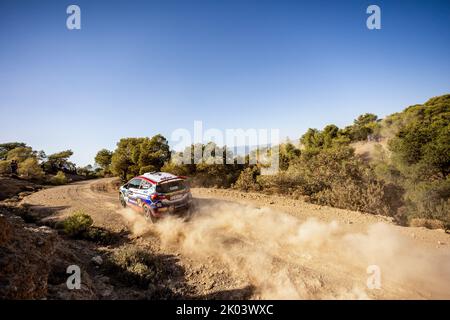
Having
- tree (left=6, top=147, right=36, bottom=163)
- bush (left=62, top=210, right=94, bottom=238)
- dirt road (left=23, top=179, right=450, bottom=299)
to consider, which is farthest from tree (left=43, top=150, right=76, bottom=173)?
bush (left=62, top=210, right=94, bottom=238)

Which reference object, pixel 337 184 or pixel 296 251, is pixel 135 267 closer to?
pixel 296 251

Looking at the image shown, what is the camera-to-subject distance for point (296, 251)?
625 centimetres

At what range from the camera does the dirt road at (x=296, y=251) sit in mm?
4695

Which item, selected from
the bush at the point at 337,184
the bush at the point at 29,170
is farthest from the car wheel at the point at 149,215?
the bush at the point at 29,170

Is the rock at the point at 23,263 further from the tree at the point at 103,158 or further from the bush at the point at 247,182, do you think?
the tree at the point at 103,158

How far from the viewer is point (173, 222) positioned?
8391 mm

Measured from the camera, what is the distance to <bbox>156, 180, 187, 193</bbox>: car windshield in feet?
27.0

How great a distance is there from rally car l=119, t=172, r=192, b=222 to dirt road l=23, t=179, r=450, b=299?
1.57 feet

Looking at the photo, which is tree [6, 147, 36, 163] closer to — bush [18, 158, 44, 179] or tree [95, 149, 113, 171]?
bush [18, 158, 44, 179]

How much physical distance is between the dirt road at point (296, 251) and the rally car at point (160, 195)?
1.57 ft

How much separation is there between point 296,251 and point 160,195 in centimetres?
491

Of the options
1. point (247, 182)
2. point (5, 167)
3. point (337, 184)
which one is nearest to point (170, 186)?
point (247, 182)
